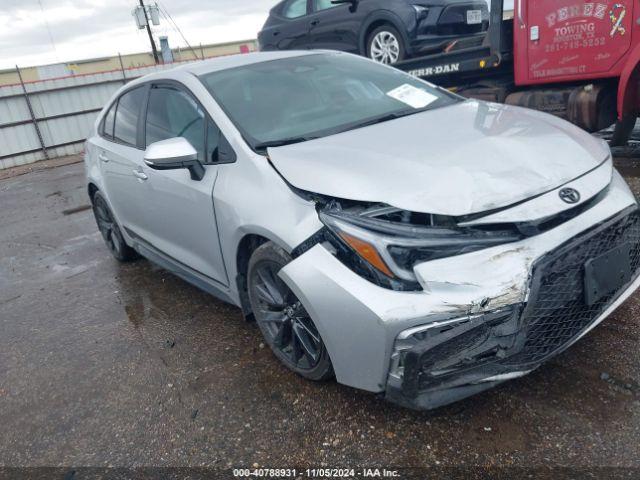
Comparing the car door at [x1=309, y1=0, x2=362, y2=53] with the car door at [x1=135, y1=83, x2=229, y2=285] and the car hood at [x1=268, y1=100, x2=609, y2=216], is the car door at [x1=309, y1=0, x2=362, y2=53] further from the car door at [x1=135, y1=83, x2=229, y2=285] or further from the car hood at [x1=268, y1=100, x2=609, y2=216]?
the car hood at [x1=268, y1=100, x2=609, y2=216]

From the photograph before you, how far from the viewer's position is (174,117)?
3467mm

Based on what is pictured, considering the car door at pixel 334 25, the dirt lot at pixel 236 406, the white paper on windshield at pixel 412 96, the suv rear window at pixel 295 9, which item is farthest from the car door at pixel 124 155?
the suv rear window at pixel 295 9

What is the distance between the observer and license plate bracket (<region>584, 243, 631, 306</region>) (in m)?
2.15

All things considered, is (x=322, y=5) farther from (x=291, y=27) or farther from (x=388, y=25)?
(x=388, y=25)

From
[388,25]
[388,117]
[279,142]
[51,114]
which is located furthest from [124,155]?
[51,114]

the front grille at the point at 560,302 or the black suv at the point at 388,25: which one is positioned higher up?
the black suv at the point at 388,25

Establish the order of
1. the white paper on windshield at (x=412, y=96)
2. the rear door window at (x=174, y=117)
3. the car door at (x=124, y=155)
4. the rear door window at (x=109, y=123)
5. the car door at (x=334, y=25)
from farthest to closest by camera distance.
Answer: the car door at (x=334, y=25)
the rear door window at (x=109, y=123)
the car door at (x=124, y=155)
the white paper on windshield at (x=412, y=96)
the rear door window at (x=174, y=117)

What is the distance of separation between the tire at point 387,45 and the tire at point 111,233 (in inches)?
157

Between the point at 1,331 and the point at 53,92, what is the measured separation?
43.4ft

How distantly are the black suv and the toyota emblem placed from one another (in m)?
5.20

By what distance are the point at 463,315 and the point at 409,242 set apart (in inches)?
13.2

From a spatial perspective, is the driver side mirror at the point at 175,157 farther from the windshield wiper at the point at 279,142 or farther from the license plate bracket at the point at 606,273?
the license plate bracket at the point at 606,273

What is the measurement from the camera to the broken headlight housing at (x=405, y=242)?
2096 millimetres

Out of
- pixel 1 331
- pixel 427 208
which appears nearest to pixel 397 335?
pixel 427 208
